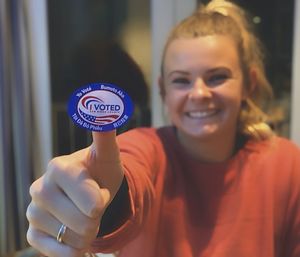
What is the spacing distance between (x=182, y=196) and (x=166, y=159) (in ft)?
0.26

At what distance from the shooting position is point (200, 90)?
0.96 m

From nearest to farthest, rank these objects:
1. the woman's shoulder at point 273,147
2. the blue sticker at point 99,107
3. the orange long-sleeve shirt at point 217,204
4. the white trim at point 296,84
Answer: the blue sticker at point 99,107, the orange long-sleeve shirt at point 217,204, the woman's shoulder at point 273,147, the white trim at point 296,84

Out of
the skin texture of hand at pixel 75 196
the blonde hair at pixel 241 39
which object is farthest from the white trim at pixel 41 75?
the skin texture of hand at pixel 75 196

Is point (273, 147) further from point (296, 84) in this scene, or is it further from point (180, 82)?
point (296, 84)

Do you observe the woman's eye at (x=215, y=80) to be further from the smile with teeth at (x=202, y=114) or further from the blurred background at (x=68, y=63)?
the blurred background at (x=68, y=63)

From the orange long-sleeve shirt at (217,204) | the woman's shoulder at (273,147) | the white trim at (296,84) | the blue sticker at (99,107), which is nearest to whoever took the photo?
the blue sticker at (99,107)

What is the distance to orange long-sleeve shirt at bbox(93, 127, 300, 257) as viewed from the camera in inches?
37.1

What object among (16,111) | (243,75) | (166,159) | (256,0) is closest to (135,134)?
(166,159)

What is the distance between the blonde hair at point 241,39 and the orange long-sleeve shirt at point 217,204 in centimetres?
8

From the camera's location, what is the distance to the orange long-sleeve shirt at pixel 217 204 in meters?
0.94

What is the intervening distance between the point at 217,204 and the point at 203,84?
0.77 ft

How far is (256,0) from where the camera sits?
1.73m

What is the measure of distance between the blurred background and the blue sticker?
1111 mm

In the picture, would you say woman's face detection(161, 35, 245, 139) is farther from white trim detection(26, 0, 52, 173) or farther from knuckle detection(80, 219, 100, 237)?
white trim detection(26, 0, 52, 173)
